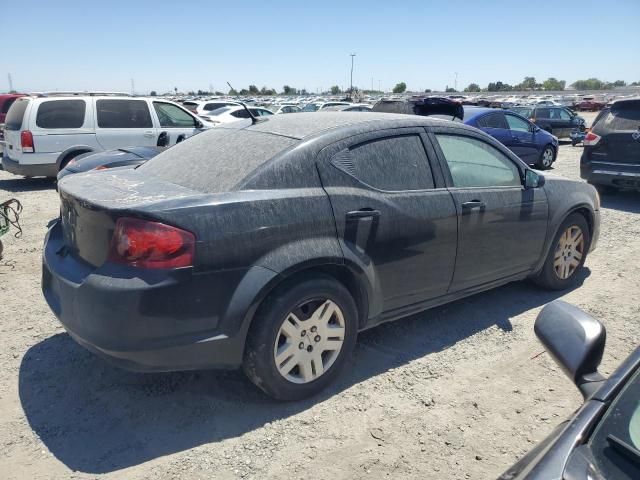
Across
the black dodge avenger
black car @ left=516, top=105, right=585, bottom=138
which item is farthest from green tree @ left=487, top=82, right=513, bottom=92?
the black dodge avenger

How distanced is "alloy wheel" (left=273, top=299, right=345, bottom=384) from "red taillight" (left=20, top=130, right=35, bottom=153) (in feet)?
27.7

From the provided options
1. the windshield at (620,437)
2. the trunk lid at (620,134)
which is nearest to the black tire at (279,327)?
the windshield at (620,437)

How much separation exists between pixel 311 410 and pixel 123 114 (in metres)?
8.83

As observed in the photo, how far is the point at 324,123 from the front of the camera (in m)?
3.46

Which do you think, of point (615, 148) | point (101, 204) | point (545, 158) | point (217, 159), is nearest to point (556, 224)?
point (217, 159)

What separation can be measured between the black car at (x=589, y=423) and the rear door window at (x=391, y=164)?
1.76 m

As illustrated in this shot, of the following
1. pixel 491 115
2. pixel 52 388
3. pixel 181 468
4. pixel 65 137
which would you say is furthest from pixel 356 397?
pixel 491 115

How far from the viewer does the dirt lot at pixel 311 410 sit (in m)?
2.57

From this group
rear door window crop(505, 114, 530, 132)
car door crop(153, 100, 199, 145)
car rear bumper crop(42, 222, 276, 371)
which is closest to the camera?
car rear bumper crop(42, 222, 276, 371)

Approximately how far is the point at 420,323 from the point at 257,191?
1986 millimetres

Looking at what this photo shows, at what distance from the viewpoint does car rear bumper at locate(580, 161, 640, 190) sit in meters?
8.47

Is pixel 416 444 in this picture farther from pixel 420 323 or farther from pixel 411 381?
pixel 420 323

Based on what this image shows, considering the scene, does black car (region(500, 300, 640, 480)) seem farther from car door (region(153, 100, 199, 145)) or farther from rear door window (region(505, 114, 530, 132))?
rear door window (region(505, 114, 530, 132))

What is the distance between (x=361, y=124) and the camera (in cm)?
343
